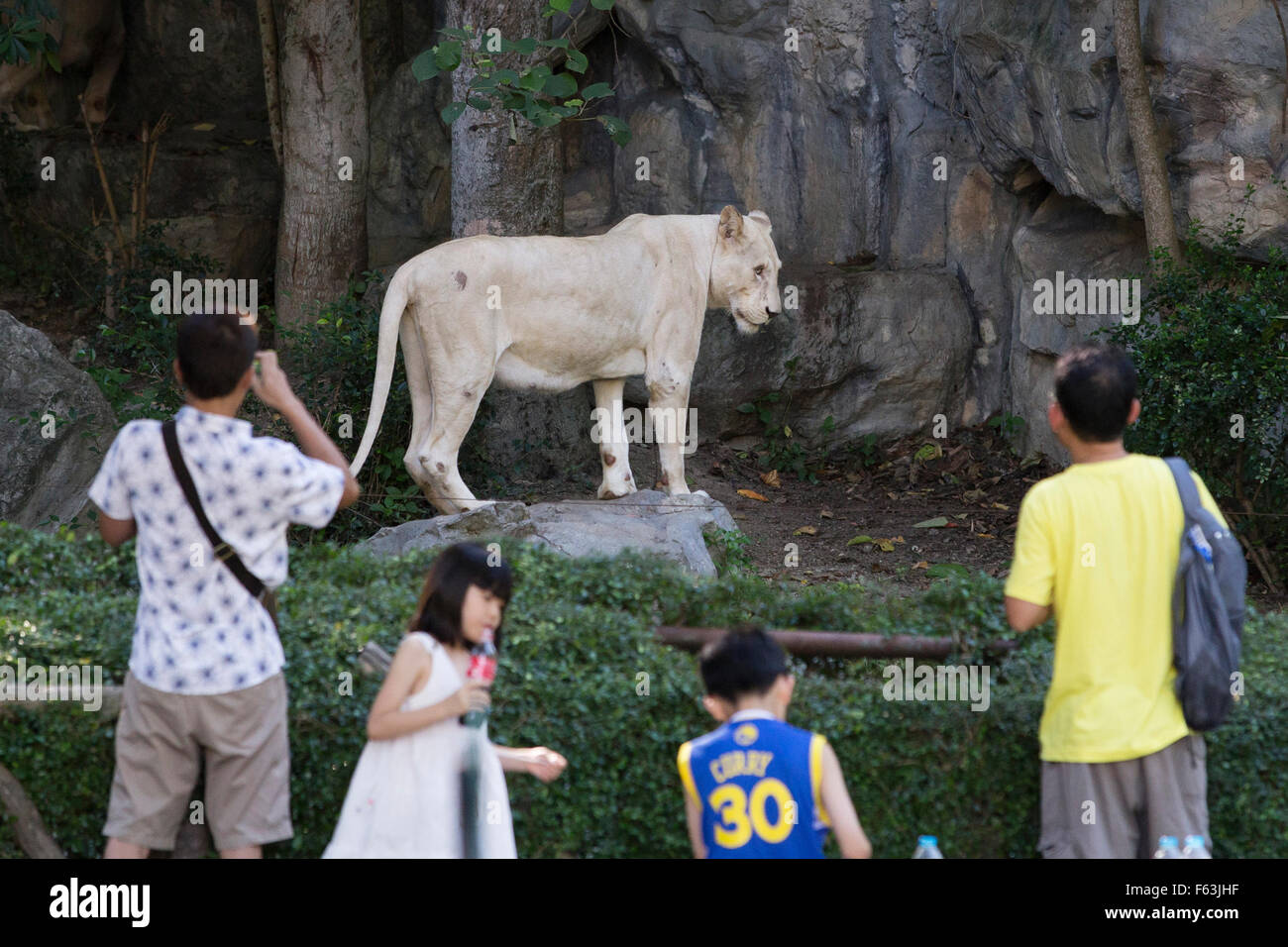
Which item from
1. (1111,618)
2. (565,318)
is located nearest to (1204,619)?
(1111,618)

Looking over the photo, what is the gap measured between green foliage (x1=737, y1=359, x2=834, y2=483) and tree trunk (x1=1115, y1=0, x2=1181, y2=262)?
3316 mm

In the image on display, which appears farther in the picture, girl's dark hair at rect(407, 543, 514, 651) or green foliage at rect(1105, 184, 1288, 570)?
green foliage at rect(1105, 184, 1288, 570)

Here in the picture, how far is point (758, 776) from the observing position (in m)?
3.38

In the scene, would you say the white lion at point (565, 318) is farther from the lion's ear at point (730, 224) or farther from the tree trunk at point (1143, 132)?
the tree trunk at point (1143, 132)

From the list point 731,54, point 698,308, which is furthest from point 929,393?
point 698,308

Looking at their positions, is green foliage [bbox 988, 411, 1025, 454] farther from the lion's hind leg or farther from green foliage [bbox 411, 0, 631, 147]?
the lion's hind leg

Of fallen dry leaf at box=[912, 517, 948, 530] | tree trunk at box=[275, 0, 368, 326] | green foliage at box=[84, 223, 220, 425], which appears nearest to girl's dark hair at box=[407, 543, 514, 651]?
green foliage at box=[84, 223, 220, 425]

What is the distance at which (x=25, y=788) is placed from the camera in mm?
4309

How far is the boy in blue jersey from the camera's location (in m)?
3.34

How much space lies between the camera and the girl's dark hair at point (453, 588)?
143 inches

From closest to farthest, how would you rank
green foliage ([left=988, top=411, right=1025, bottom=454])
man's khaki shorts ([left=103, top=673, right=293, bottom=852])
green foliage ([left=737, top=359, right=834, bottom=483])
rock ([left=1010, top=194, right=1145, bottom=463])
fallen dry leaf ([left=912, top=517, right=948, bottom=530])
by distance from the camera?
man's khaki shorts ([left=103, top=673, right=293, bottom=852]) < fallen dry leaf ([left=912, top=517, right=948, bottom=530]) < rock ([left=1010, top=194, right=1145, bottom=463]) < green foliage ([left=988, top=411, right=1025, bottom=454]) < green foliage ([left=737, top=359, right=834, bottom=483])

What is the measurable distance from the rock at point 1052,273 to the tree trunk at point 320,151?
16.8 ft

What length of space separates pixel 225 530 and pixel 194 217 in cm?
956

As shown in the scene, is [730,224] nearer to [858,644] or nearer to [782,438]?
[858,644]
